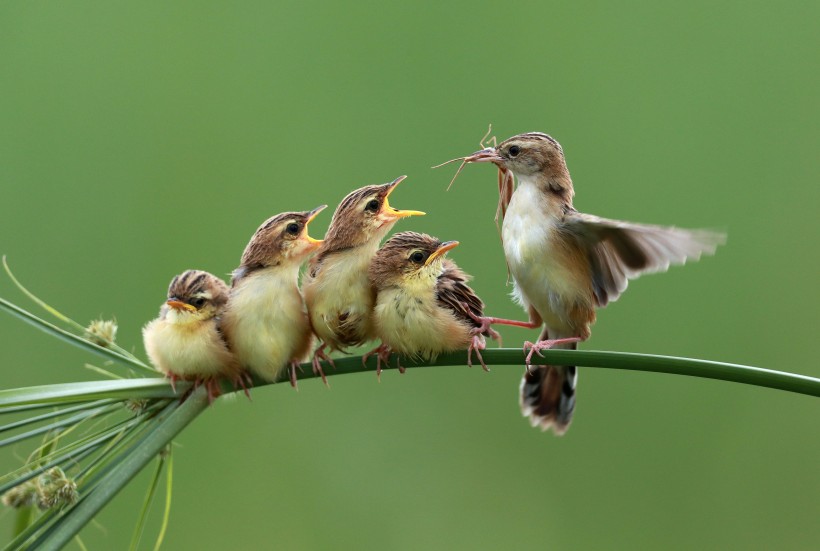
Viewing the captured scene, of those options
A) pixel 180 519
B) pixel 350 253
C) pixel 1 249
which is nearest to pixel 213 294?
pixel 350 253

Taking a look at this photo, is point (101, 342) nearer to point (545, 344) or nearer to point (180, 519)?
point (545, 344)

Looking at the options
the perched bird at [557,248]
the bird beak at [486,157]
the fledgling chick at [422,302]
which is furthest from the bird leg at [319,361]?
the bird beak at [486,157]

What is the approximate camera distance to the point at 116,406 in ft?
7.19

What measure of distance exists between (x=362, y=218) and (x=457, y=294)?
35 cm

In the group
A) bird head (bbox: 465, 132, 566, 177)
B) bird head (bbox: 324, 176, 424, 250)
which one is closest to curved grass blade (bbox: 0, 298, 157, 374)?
bird head (bbox: 324, 176, 424, 250)

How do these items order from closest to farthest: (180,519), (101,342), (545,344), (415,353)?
(101,342) → (415,353) → (545,344) → (180,519)

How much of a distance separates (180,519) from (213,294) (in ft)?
8.37

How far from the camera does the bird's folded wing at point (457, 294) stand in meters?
2.71

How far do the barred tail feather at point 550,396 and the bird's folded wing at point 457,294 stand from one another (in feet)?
1.35

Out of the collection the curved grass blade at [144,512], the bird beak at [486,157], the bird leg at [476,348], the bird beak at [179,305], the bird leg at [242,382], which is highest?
the bird beak at [486,157]

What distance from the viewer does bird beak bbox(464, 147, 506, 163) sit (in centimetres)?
285

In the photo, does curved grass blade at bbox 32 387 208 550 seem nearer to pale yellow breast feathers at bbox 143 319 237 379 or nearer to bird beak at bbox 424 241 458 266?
pale yellow breast feathers at bbox 143 319 237 379

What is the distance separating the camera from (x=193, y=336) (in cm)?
254

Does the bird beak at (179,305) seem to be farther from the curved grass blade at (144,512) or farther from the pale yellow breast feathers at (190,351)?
the curved grass blade at (144,512)
